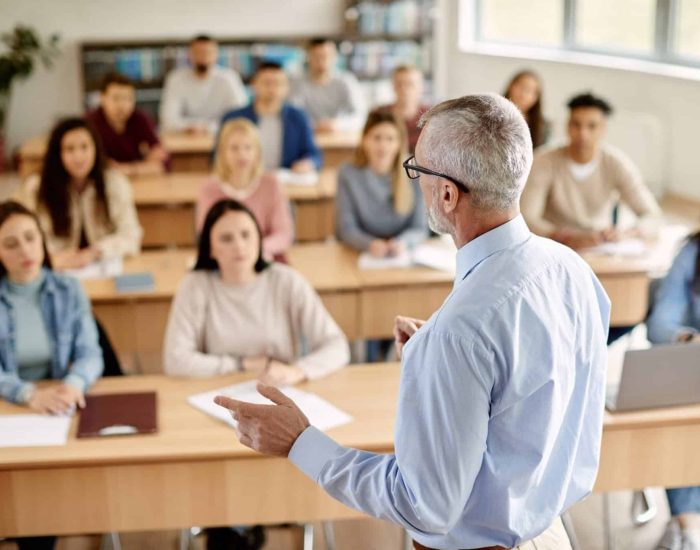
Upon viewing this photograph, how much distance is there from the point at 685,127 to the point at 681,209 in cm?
68

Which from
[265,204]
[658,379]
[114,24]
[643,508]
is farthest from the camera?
[114,24]

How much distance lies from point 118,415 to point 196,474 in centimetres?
32

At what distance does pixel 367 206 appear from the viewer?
4.54 metres

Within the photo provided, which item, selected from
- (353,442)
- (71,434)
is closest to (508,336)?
(353,442)

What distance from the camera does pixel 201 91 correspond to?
7.48m

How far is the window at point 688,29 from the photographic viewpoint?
7434 millimetres

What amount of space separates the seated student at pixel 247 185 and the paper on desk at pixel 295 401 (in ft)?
5.34

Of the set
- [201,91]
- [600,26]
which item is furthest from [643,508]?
[600,26]

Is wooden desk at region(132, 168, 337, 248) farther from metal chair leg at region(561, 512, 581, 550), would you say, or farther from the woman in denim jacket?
metal chair leg at region(561, 512, 581, 550)

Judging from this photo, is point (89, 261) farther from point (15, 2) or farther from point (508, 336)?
point (15, 2)

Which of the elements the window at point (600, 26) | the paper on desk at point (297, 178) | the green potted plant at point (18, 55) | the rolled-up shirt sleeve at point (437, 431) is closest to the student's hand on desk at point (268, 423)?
the rolled-up shirt sleeve at point (437, 431)

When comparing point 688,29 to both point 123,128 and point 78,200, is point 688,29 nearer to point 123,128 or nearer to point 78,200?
point 123,128

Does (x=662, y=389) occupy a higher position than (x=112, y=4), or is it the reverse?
(x=112, y=4)

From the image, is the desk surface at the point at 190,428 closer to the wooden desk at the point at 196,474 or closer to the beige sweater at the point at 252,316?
the wooden desk at the point at 196,474
